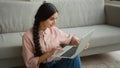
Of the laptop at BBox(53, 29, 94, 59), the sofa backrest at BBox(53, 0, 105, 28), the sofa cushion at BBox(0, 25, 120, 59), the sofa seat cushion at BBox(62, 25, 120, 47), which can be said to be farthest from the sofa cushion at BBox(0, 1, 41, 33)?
the laptop at BBox(53, 29, 94, 59)

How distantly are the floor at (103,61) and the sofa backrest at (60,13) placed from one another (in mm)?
486

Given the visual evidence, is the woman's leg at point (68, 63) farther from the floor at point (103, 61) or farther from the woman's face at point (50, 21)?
the floor at point (103, 61)

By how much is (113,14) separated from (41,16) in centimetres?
163

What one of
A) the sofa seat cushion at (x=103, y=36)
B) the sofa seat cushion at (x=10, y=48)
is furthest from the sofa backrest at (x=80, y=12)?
the sofa seat cushion at (x=10, y=48)

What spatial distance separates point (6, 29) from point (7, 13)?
0.20 metres

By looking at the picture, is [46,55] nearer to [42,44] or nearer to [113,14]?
[42,44]

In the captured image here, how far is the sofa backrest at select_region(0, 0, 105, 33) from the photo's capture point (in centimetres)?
248

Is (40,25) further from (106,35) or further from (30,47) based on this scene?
(106,35)

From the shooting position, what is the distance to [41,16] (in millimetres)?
1460

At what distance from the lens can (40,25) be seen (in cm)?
152

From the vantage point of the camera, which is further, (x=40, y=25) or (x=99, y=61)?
(x=99, y=61)

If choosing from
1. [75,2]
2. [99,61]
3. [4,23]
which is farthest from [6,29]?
[99,61]

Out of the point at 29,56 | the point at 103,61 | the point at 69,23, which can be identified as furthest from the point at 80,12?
the point at 29,56

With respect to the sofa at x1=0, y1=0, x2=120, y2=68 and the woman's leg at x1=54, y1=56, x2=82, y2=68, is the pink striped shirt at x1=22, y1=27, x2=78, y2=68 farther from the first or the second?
the sofa at x1=0, y1=0, x2=120, y2=68
